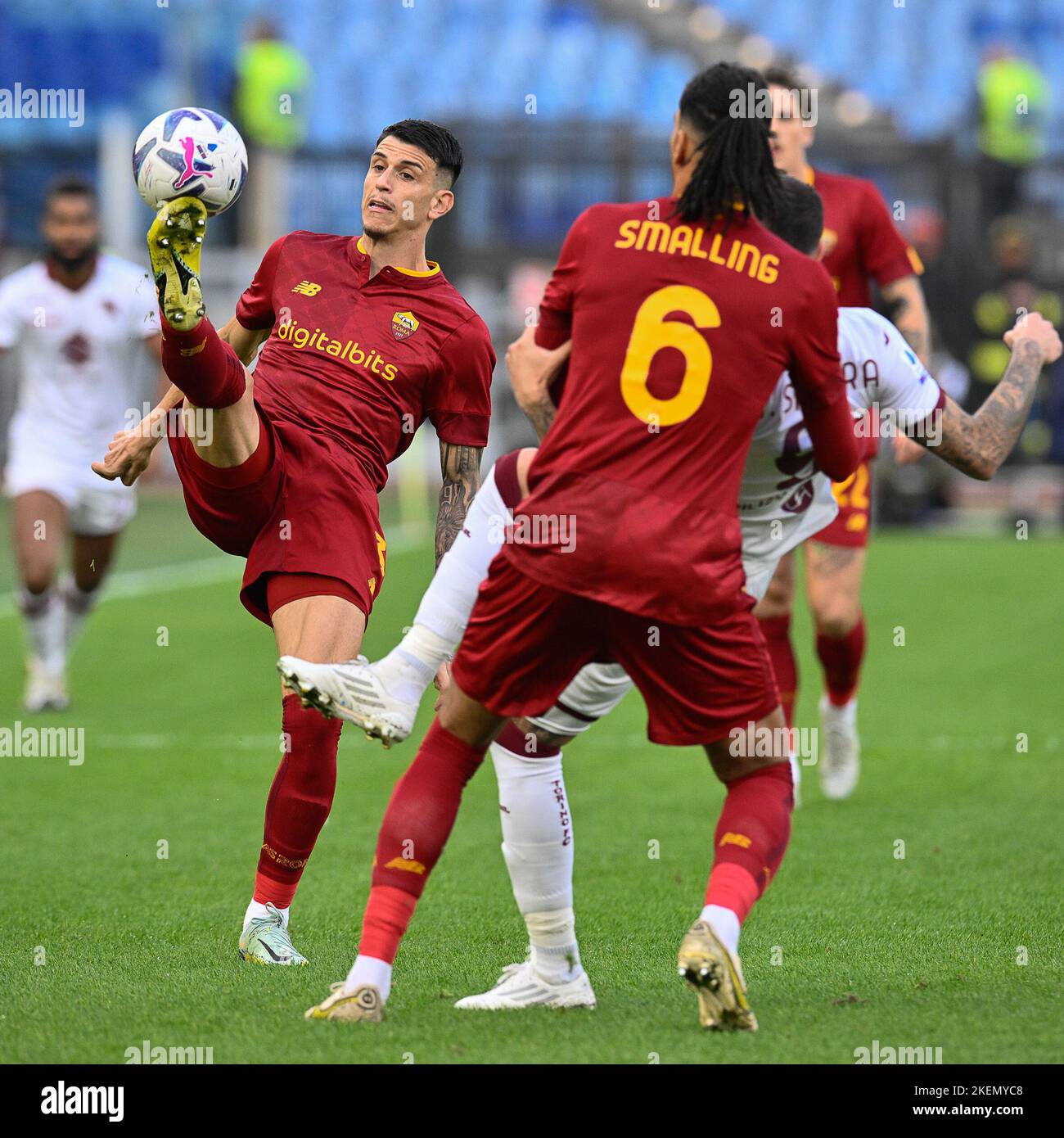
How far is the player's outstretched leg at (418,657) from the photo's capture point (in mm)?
3979

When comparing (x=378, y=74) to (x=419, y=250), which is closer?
(x=419, y=250)

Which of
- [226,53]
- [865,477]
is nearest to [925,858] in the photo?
[865,477]

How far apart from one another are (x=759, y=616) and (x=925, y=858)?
141 centimetres

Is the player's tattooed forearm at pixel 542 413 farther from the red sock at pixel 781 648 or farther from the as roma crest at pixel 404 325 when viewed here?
the red sock at pixel 781 648

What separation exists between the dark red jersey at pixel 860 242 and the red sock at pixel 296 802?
11.2 ft

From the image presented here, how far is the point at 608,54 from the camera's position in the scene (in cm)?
2520

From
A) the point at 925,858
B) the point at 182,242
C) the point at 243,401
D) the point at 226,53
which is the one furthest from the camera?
the point at 226,53

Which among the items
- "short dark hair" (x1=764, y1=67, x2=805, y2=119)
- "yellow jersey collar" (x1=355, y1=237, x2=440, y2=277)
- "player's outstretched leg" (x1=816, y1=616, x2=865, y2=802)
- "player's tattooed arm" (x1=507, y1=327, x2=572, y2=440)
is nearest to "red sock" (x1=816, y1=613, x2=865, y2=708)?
"player's outstretched leg" (x1=816, y1=616, x2=865, y2=802)

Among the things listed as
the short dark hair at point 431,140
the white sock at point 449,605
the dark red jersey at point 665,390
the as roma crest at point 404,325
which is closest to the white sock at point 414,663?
the white sock at point 449,605

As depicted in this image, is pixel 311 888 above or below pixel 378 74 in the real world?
below

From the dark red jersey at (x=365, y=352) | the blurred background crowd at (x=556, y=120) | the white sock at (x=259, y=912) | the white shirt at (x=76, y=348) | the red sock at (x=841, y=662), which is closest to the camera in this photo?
the white sock at (x=259, y=912)

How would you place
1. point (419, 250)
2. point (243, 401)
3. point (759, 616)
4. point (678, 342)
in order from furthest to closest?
point (759, 616)
point (419, 250)
point (243, 401)
point (678, 342)

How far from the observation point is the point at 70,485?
9320mm
